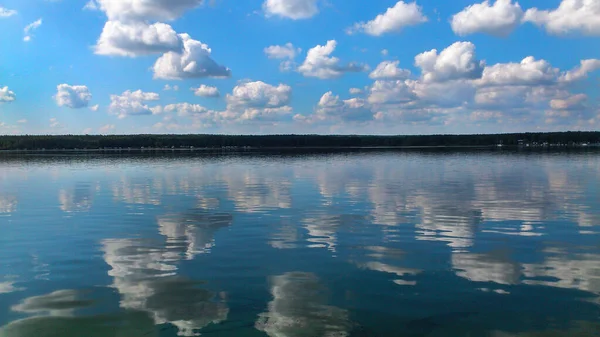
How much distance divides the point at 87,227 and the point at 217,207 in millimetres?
7910

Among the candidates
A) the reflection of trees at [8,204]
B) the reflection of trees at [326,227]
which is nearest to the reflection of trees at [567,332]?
the reflection of trees at [326,227]

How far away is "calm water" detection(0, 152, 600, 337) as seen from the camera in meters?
11.0

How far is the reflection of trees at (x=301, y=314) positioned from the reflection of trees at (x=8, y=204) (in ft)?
73.6

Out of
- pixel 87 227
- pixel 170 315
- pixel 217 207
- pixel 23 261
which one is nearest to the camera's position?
pixel 170 315

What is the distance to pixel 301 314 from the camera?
1141cm

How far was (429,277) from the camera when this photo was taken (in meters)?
14.1

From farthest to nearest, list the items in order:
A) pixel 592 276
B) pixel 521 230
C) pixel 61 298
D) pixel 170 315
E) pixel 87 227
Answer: pixel 87 227, pixel 521 230, pixel 592 276, pixel 61 298, pixel 170 315

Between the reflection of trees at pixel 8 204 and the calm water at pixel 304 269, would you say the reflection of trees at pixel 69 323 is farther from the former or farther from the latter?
the reflection of trees at pixel 8 204

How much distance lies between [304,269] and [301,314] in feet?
12.3

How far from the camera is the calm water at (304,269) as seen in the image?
11039mm

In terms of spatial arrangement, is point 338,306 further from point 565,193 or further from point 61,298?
point 565,193

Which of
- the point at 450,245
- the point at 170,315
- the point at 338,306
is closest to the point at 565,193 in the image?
the point at 450,245

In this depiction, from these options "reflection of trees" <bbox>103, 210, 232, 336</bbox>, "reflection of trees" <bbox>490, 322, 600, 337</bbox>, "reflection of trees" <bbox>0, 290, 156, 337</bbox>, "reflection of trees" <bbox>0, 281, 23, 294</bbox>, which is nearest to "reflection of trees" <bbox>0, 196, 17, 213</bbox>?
"reflection of trees" <bbox>103, 210, 232, 336</bbox>

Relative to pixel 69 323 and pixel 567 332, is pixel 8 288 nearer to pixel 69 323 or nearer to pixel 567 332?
pixel 69 323
